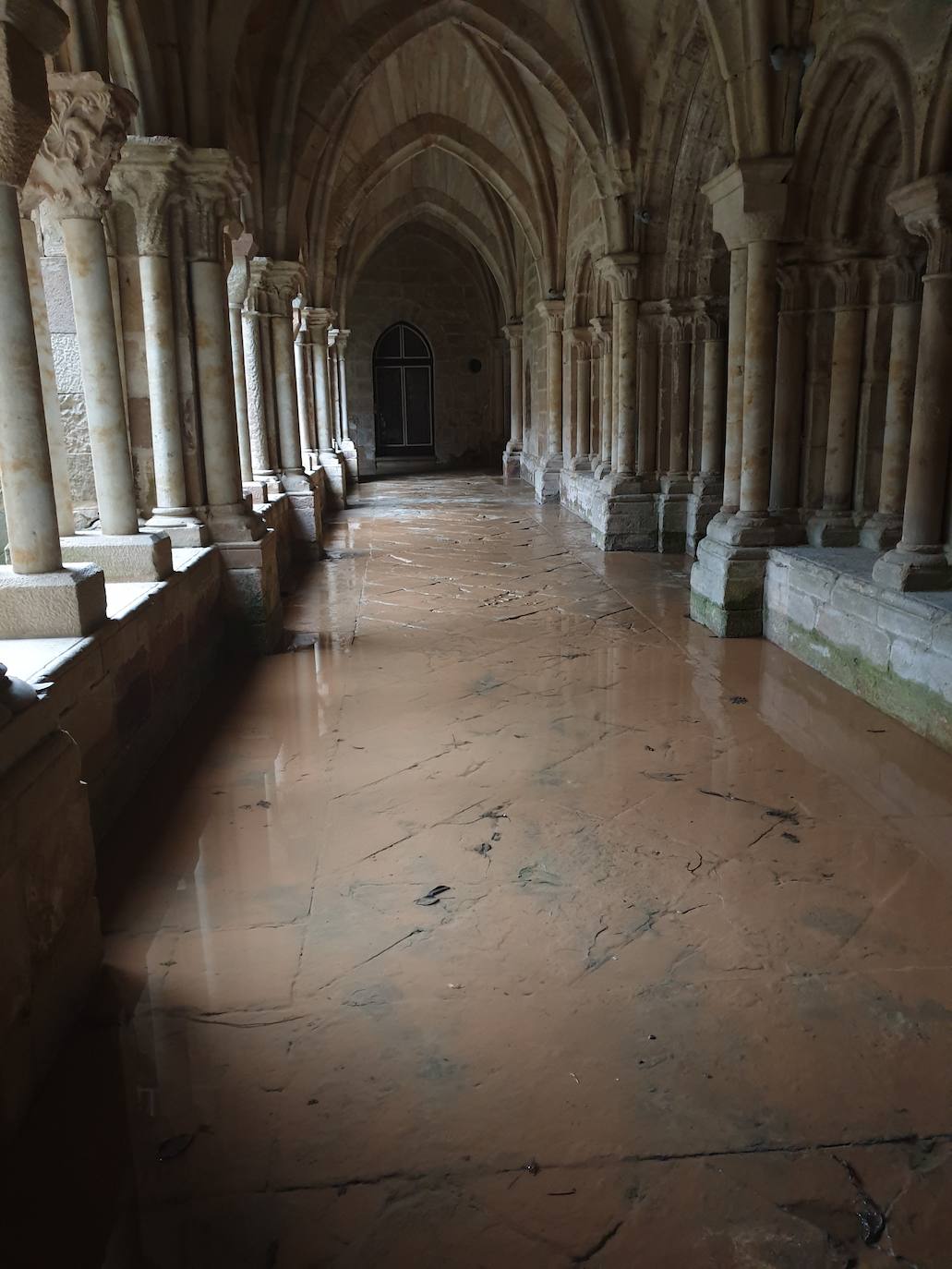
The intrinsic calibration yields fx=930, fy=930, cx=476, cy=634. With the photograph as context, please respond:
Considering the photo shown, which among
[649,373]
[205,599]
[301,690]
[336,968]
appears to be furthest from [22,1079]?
[649,373]

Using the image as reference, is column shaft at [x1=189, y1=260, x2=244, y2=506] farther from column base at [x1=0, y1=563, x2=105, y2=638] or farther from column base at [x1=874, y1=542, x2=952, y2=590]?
column base at [x1=874, y1=542, x2=952, y2=590]

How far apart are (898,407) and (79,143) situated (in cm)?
508

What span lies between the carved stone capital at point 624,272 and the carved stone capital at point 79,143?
6472 mm

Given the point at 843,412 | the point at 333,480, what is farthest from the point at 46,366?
the point at 333,480

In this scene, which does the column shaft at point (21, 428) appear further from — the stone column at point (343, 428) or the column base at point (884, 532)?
the stone column at point (343, 428)

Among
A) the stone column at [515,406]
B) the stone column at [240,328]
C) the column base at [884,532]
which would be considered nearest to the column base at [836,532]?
the column base at [884,532]

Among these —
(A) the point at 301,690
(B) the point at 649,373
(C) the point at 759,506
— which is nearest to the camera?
(A) the point at 301,690

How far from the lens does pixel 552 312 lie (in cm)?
1507

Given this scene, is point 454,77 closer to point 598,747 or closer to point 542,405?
point 542,405

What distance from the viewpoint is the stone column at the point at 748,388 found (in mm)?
6258

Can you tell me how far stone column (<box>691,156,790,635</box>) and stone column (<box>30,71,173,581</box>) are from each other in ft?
12.6

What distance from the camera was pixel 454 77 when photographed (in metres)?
14.1

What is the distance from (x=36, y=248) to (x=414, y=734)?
3.16 m

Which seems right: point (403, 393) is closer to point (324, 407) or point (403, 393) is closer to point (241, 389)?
point (324, 407)
